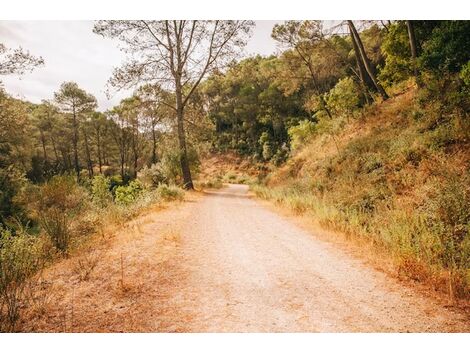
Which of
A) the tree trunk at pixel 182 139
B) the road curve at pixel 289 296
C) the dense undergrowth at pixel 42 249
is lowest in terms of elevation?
the road curve at pixel 289 296

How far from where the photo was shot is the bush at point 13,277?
10.0 feet

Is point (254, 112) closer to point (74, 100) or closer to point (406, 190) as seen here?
point (74, 100)

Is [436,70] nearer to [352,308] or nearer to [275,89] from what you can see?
[352,308]

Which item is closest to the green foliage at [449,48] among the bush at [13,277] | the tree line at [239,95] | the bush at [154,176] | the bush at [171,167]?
the tree line at [239,95]

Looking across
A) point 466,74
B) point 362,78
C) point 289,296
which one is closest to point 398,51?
point 362,78

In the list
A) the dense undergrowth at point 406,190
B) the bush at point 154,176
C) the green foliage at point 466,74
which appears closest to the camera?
the dense undergrowth at point 406,190

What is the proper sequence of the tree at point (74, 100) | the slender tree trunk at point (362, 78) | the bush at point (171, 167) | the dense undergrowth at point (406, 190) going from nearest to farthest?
the dense undergrowth at point (406, 190) → the slender tree trunk at point (362, 78) → the bush at point (171, 167) → the tree at point (74, 100)

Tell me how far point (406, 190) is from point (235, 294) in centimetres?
549

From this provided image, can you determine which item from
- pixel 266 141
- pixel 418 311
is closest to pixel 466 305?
pixel 418 311

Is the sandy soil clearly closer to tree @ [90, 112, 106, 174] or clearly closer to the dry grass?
the dry grass

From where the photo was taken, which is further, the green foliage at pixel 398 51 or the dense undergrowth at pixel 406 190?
the green foliage at pixel 398 51

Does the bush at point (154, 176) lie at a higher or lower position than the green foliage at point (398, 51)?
lower

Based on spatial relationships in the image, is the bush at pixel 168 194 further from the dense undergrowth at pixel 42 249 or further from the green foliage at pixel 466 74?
the green foliage at pixel 466 74

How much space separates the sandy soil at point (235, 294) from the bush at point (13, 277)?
8.9 inches
